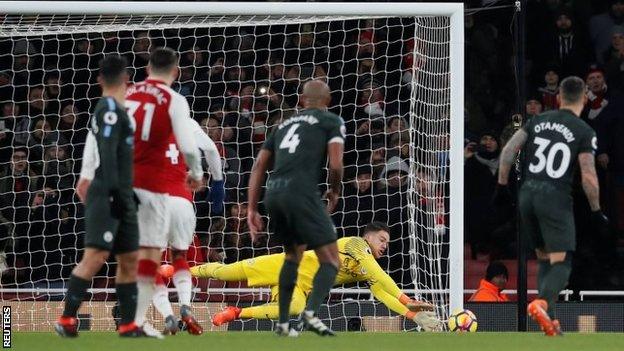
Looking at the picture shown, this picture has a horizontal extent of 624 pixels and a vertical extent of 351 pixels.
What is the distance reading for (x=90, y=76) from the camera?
55.3ft

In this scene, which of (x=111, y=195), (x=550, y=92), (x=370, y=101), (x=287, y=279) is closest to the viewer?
(x=111, y=195)

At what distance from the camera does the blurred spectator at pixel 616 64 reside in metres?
18.1

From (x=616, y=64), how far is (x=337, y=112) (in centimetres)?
335

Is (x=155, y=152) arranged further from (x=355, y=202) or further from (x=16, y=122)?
(x=16, y=122)

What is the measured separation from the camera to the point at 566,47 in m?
18.5

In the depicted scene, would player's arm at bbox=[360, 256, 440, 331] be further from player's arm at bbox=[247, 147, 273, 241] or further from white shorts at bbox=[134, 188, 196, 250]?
white shorts at bbox=[134, 188, 196, 250]

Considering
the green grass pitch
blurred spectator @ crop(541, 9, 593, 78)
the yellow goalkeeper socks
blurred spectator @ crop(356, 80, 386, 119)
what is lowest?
the green grass pitch

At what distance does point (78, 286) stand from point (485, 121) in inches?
357

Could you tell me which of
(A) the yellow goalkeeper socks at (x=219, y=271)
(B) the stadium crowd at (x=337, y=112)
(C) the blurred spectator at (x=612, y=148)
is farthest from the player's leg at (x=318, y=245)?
(C) the blurred spectator at (x=612, y=148)

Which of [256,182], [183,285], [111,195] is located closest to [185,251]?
[183,285]

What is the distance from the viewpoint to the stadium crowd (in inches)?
637

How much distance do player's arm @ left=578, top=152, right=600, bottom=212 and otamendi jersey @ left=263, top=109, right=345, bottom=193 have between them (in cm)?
185

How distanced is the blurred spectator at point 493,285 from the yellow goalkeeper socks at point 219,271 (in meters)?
2.58

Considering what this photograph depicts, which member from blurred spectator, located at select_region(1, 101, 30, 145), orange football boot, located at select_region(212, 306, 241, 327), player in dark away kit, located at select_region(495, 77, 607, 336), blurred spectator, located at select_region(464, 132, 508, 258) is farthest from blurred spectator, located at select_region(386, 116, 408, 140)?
player in dark away kit, located at select_region(495, 77, 607, 336)
